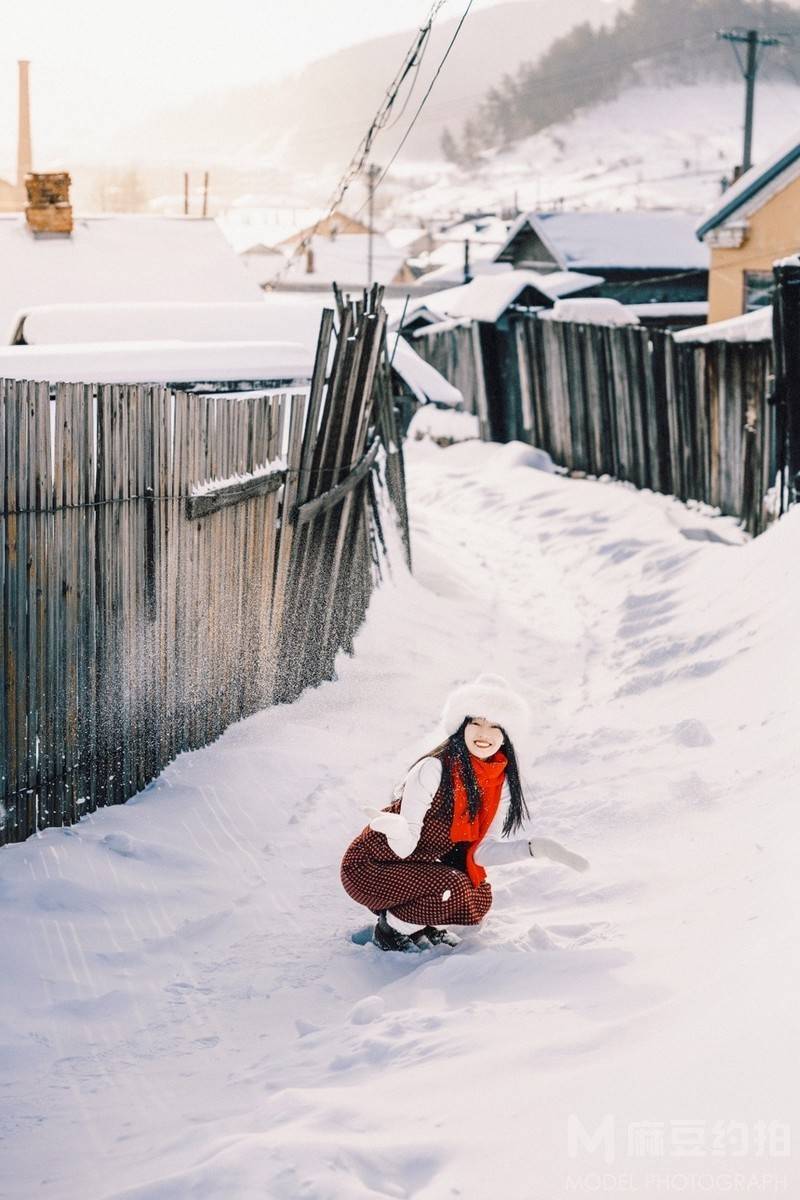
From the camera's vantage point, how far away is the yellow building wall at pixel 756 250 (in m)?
19.7

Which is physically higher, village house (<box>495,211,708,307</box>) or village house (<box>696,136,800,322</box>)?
village house (<box>495,211,708,307</box>)

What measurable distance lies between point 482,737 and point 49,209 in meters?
16.1

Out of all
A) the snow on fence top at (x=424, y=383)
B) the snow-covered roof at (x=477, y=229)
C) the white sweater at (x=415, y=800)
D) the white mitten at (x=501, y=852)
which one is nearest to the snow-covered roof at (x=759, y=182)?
the snow on fence top at (x=424, y=383)

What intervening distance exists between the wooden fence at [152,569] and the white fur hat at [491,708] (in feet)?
5.10

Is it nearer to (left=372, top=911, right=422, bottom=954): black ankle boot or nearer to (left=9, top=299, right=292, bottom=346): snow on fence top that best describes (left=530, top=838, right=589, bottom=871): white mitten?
(left=372, top=911, right=422, bottom=954): black ankle boot

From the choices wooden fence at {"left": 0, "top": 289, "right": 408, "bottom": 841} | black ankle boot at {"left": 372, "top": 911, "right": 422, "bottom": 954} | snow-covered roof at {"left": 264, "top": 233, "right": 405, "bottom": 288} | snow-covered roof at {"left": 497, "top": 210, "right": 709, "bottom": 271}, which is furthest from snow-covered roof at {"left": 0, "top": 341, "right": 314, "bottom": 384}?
snow-covered roof at {"left": 264, "top": 233, "right": 405, "bottom": 288}

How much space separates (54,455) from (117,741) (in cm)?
124

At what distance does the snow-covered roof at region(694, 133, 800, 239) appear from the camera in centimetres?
1917

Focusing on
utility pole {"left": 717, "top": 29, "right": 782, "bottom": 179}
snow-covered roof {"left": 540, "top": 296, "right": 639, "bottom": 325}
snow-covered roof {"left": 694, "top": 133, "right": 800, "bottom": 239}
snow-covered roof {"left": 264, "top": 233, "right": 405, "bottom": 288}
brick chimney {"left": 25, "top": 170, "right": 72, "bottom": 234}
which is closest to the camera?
brick chimney {"left": 25, "top": 170, "right": 72, "bottom": 234}

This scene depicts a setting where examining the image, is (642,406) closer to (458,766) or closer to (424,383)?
(424,383)

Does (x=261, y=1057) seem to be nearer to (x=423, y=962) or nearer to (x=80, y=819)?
(x=423, y=962)

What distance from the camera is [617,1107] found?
2.81 metres

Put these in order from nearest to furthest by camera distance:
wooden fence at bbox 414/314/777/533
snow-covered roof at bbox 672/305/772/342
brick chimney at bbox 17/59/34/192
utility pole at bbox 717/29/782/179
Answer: snow-covered roof at bbox 672/305/772/342 < wooden fence at bbox 414/314/777/533 < utility pole at bbox 717/29/782/179 < brick chimney at bbox 17/59/34/192

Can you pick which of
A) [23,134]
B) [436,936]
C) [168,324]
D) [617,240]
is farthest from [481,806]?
[23,134]
